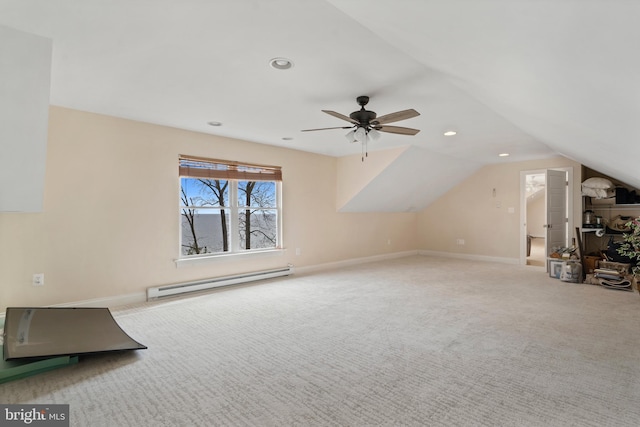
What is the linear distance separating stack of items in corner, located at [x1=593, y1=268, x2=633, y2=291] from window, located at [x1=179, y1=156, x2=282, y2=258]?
520 cm

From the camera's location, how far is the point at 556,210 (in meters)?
5.79

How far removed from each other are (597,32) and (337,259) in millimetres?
5854

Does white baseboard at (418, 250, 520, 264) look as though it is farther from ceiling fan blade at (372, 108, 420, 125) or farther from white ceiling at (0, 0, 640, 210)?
ceiling fan blade at (372, 108, 420, 125)

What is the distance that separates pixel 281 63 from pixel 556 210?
5913 millimetres

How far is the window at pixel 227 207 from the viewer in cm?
460

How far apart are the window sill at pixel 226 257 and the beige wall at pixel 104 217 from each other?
74mm

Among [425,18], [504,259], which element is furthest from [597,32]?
[504,259]

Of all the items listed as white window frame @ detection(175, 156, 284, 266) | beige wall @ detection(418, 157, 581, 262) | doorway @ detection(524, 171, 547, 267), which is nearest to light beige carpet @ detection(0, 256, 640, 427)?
white window frame @ detection(175, 156, 284, 266)

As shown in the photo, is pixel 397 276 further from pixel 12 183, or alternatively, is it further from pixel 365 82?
pixel 12 183

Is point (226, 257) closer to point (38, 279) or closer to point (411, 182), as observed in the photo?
point (38, 279)

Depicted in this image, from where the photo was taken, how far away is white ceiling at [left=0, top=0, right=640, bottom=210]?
118 cm

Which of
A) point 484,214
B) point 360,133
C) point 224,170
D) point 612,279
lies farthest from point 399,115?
point 484,214

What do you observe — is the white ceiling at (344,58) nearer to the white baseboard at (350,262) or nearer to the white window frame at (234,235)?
the white window frame at (234,235)

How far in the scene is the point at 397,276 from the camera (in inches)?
220
